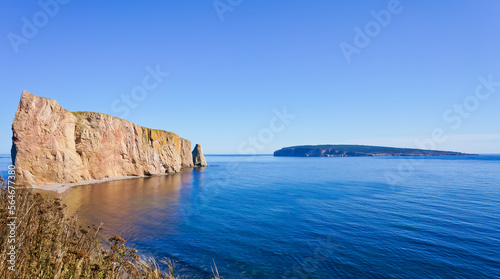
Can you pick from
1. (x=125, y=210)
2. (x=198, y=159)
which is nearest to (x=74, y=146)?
(x=125, y=210)

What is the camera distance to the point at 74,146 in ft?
125

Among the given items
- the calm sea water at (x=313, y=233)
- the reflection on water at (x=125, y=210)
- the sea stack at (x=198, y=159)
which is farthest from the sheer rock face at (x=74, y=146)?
the sea stack at (x=198, y=159)

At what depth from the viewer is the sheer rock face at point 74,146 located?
102 ft

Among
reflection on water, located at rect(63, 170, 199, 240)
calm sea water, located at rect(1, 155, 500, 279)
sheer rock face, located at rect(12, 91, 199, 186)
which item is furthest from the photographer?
sheer rock face, located at rect(12, 91, 199, 186)

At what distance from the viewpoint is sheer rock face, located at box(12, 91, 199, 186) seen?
31.2 m

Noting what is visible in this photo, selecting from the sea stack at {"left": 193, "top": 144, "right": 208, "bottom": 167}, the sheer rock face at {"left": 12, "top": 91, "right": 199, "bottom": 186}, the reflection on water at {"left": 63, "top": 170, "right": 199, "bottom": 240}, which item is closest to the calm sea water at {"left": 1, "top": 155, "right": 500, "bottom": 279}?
the reflection on water at {"left": 63, "top": 170, "right": 199, "bottom": 240}

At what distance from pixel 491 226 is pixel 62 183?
51604 millimetres

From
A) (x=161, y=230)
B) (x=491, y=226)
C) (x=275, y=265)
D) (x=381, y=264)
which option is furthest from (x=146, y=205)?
(x=491, y=226)

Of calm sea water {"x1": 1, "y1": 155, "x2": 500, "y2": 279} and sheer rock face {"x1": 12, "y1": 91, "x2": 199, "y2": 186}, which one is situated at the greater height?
sheer rock face {"x1": 12, "y1": 91, "x2": 199, "y2": 186}

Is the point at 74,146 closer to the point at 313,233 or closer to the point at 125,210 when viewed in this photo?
the point at 125,210

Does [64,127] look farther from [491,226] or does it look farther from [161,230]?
[491,226]

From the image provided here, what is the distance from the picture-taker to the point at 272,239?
15.9m

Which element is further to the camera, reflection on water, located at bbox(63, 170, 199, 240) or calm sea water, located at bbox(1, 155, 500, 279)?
reflection on water, located at bbox(63, 170, 199, 240)

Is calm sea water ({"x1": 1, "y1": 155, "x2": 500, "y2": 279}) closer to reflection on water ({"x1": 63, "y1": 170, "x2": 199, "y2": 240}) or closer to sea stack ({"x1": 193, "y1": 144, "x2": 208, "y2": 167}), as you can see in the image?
reflection on water ({"x1": 63, "y1": 170, "x2": 199, "y2": 240})
